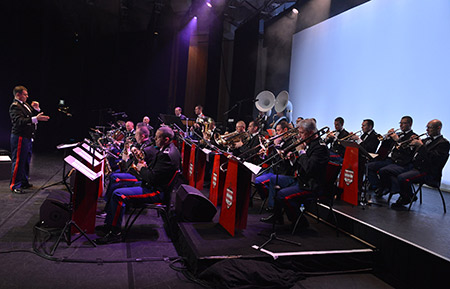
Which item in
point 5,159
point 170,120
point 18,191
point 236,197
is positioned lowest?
point 18,191

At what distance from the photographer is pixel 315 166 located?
4211mm

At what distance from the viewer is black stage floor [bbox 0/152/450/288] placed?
121 inches

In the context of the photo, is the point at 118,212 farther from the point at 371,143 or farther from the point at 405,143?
the point at 371,143

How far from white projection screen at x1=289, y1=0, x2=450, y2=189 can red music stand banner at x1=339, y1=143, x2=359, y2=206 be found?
7.18ft

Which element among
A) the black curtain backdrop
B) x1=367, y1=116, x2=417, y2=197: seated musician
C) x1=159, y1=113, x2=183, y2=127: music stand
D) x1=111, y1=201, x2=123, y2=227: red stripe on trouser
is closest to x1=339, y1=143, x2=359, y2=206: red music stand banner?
x1=367, y1=116, x2=417, y2=197: seated musician

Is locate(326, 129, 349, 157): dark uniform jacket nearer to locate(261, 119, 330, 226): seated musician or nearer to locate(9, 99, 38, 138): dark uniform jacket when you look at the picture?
locate(261, 119, 330, 226): seated musician

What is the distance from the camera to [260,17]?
12352 millimetres

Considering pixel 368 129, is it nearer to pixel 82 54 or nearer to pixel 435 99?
pixel 435 99

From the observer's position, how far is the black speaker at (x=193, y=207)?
4.34 metres

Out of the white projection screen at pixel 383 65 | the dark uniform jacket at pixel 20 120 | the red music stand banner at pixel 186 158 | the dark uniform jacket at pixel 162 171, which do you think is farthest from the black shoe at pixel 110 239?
the white projection screen at pixel 383 65

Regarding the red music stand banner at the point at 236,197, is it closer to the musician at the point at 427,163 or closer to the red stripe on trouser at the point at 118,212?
the red stripe on trouser at the point at 118,212

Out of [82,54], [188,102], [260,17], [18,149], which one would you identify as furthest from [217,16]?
[18,149]

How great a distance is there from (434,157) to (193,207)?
3833 millimetres

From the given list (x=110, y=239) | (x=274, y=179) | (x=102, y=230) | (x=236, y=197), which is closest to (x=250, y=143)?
(x=274, y=179)
